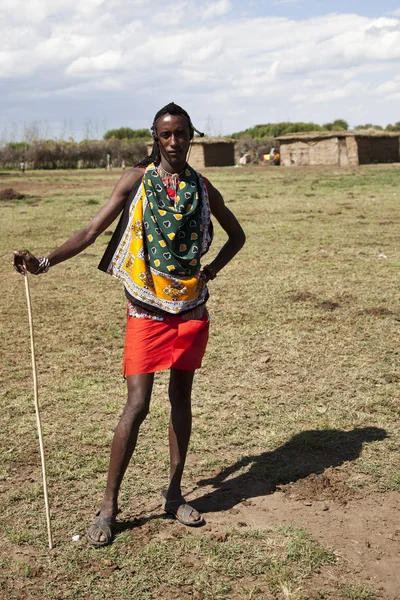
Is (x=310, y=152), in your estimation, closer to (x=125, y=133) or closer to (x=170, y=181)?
(x=170, y=181)

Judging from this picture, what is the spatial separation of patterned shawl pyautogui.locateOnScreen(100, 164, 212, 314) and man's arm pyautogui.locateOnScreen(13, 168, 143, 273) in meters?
0.06

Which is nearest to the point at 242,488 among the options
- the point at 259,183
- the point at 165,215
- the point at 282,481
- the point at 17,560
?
the point at 282,481

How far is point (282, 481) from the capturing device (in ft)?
13.3

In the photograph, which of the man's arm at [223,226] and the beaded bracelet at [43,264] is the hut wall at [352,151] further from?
the beaded bracelet at [43,264]

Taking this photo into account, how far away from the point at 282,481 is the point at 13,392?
2.29 metres

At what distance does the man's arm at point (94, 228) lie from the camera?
3.32 m

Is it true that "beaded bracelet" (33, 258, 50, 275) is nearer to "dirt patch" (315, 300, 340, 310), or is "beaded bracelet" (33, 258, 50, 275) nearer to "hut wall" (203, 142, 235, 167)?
"dirt patch" (315, 300, 340, 310)

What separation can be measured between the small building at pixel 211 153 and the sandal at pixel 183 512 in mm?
35332

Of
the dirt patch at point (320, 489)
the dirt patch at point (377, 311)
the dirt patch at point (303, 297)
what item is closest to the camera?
the dirt patch at point (320, 489)

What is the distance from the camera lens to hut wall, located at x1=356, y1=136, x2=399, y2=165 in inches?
1425

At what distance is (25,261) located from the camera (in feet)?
10.8

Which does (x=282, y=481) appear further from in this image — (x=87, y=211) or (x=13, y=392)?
(x=87, y=211)

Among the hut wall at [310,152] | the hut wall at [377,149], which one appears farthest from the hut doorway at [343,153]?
the hut wall at [377,149]

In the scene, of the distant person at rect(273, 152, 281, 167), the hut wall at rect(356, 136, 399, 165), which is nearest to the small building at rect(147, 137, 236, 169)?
the distant person at rect(273, 152, 281, 167)
